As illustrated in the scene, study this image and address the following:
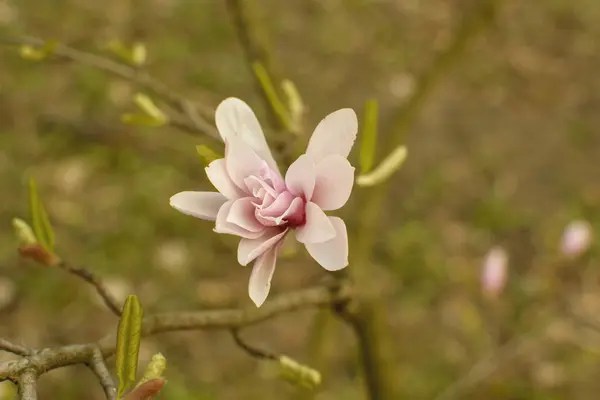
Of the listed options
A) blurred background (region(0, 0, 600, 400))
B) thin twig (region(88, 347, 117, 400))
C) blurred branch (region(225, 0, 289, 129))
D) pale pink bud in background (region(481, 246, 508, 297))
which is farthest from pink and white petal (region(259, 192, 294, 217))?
pale pink bud in background (region(481, 246, 508, 297))

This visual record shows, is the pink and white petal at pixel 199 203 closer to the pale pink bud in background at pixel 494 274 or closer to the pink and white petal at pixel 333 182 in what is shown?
the pink and white petal at pixel 333 182

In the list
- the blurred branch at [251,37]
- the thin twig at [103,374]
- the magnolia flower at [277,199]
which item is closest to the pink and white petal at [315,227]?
the magnolia flower at [277,199]

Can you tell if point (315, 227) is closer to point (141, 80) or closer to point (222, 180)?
point (222, 180)

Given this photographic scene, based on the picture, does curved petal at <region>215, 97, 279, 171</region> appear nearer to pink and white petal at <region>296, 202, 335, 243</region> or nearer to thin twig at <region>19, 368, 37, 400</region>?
pink and white petal at <region>296, 202, 335, 243</region>

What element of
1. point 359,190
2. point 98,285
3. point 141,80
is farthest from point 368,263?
point 98,285

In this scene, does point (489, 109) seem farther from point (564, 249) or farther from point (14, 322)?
point (14, 322)

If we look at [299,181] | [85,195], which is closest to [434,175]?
[85,195]
